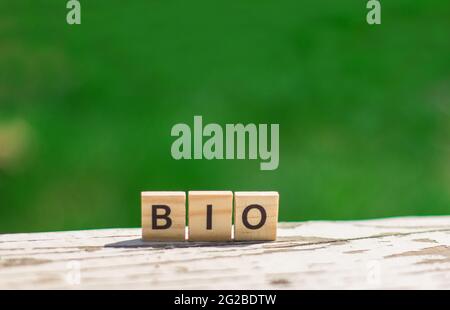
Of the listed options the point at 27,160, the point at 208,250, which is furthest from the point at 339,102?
the point at 208,250

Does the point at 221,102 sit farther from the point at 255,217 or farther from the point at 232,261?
the point at 232,261

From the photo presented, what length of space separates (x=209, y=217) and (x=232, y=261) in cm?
15

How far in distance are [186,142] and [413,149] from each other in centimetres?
112

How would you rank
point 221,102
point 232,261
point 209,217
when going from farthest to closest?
point 221,102 → point 209,217 → point 232,261

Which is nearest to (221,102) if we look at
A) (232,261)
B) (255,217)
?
(255,217)

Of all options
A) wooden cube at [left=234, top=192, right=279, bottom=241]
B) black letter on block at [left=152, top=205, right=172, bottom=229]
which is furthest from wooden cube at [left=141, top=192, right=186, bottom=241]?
wooden cube at [left=234, top=192, right=279, bottom=241]

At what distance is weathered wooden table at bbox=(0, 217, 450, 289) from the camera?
0.97 m

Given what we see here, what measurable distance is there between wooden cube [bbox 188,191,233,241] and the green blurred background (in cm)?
152

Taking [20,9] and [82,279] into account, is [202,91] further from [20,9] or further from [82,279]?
[82,279]

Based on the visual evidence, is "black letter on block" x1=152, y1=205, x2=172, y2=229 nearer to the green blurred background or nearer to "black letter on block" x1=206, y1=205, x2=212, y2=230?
"black letter on block" x1=206, y1=205, x2=212, y2=230

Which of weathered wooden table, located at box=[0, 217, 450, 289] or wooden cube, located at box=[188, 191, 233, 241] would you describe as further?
wooden cube, located at box=[188, 191, 233, 241]

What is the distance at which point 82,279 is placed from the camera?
97 cm

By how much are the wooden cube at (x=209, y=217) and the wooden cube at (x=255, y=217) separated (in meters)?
0.02

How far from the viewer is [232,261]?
1.07 m
